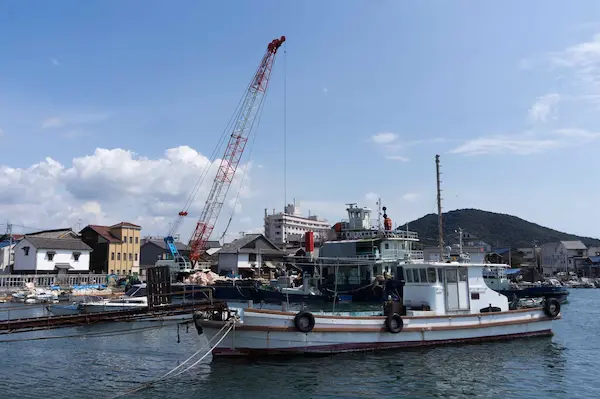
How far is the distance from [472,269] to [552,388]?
871cm

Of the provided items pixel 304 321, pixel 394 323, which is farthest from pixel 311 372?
pixel 394 323

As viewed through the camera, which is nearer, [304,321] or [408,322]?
[304,321]

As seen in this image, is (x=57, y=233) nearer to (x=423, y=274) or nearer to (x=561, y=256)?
(x=423, y=274)

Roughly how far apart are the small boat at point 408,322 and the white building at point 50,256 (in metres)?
60.3

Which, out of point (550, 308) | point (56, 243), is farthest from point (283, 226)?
point (550, 308)

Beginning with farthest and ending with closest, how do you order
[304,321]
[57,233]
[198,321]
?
1. [57,233]
2. [304,321]
3. [198,321]

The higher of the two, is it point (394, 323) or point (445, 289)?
point (445, 289)

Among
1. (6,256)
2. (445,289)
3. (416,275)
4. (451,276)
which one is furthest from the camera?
(6,256)

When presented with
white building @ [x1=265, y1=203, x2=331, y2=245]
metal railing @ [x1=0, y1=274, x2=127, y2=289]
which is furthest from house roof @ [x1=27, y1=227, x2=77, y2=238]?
white building @ [x1=265, y1=203, x2=331, y2=245]

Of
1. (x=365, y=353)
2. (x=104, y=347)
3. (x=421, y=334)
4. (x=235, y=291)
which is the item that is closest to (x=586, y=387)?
(x=421, y=334)

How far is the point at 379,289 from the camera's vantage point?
49.8m

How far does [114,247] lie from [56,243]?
11.4 metres

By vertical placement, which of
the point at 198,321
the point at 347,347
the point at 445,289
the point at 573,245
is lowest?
the point at 347,347

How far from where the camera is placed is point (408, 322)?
22641 millimetres
